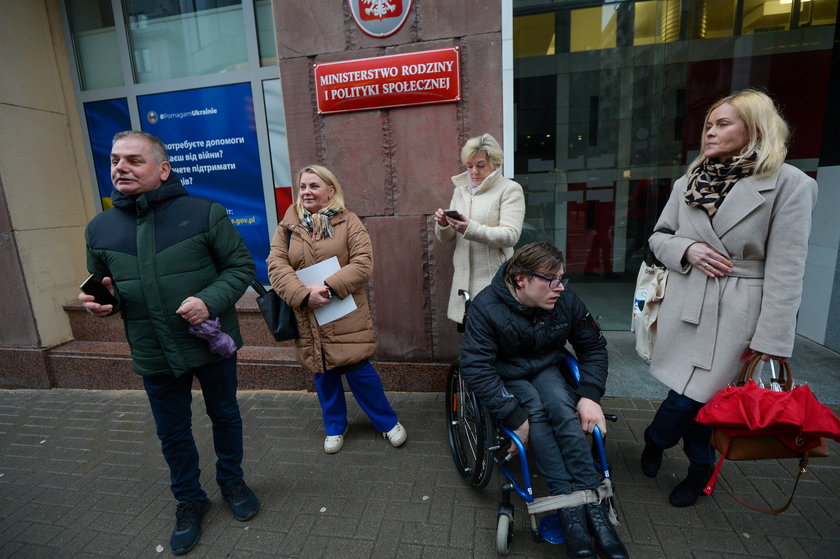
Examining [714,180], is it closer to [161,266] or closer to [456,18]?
[456,18]

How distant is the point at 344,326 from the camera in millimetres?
2904

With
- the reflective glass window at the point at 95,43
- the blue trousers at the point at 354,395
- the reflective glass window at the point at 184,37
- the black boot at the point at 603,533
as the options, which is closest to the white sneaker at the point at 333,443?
the blue trousers at the point at 354,395

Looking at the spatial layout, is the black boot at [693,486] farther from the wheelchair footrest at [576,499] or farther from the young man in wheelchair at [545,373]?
the wheelchair footrest at [576,499]

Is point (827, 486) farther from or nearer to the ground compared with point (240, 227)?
nearer to the ground

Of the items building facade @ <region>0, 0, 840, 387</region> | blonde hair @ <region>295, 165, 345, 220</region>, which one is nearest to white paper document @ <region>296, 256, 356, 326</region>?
blonde hair @ <region>295, 165, 345, 220</region>

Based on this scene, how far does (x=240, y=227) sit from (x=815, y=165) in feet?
18.5

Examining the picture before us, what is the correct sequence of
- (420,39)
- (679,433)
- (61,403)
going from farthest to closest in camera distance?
1. (61,403)
2. (420,39)
3. (679,433)

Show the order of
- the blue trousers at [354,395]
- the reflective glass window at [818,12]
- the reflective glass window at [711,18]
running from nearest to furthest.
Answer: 1. the blue trousers at [354,395]
2. the reflective glass window at [818,12]
3. the reflective glass window at [711,18]

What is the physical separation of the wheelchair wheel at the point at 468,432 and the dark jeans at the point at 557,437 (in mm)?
216

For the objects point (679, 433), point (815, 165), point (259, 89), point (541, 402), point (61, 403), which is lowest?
point (61, 403)

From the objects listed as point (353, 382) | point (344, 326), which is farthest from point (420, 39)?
point (353, 382)

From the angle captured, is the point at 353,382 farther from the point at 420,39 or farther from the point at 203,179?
the point at 203,179

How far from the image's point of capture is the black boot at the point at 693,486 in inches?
94.1

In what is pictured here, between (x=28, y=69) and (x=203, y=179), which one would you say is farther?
(x=203, y=179)
